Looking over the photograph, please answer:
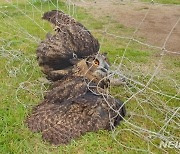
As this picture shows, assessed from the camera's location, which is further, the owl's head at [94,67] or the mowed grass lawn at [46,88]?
the owl's head at [94,67]

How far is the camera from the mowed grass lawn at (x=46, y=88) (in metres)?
2.61

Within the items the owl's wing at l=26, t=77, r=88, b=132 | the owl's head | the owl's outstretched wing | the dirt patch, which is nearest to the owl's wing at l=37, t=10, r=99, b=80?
the owl's head

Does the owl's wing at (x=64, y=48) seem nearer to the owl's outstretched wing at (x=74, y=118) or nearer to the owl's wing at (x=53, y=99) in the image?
the owl's wing at (x=53, y=99)

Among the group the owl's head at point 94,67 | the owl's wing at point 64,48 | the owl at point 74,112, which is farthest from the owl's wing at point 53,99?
the owl's wing at point 64,48

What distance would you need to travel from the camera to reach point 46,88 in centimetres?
341

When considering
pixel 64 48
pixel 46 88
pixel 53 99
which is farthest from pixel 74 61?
pixel 53 99

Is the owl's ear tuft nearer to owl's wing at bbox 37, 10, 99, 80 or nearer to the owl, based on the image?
owl's wing at bbox 37, 10, 99, 80

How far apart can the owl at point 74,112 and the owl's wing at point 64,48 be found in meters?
0.38

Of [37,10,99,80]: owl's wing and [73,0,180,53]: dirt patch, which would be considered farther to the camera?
[73,0,180,53]: dirt patch

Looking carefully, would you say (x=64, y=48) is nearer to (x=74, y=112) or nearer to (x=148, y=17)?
(x=74, y=112)

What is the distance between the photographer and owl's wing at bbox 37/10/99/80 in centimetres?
337

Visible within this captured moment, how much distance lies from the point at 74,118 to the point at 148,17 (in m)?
4.09

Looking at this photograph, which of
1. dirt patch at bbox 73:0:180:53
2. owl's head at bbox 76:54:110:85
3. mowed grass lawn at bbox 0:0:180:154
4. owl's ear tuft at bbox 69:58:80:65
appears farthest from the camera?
dirt patch at bbox 73:0:180:53

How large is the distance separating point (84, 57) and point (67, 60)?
5.8 inches
